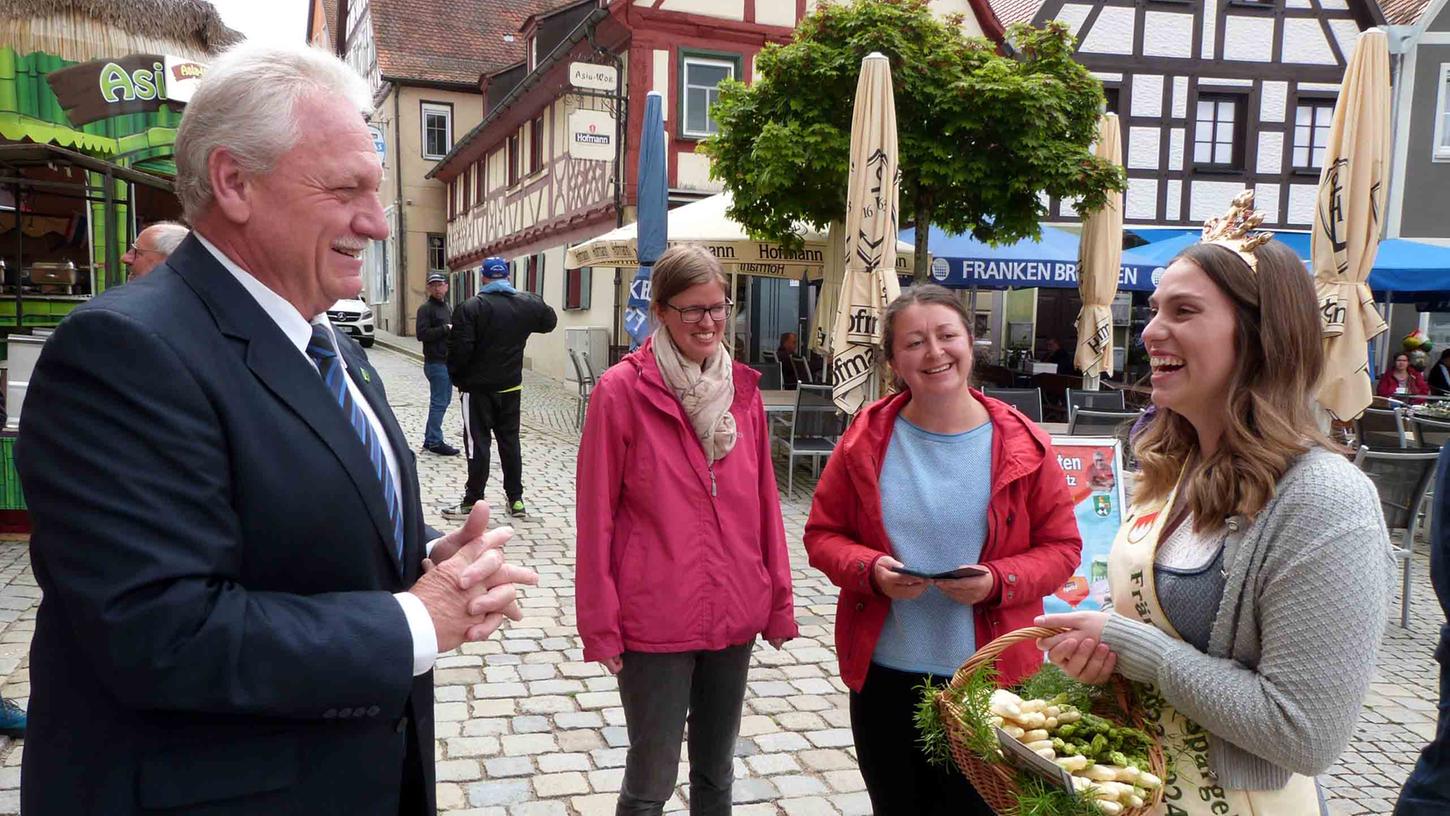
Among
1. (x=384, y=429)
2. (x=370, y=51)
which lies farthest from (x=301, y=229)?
(x=370, y=51)

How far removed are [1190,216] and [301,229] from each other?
62.3 feet

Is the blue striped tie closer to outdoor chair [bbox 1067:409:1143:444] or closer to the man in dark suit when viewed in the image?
the man in dark suit

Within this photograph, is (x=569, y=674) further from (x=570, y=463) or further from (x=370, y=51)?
(x=370, y=51)

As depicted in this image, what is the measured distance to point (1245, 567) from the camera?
5.24 feet

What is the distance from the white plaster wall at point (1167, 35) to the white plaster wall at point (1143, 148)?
140cm

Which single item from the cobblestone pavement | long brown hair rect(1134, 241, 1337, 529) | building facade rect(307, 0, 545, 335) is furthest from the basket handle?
building facade rect(307, 0, 545, 335)

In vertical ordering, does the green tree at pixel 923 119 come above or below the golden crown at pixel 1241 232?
above

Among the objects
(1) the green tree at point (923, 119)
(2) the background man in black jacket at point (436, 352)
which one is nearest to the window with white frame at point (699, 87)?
(1) the green tree at point (923, 119)

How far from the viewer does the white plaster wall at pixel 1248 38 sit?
57.2 feet

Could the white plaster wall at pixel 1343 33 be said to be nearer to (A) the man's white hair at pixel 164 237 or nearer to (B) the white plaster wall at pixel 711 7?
(B) the white plaster wall at pixel 711 7

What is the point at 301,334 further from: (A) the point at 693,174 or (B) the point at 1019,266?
(A) the point at 693,174

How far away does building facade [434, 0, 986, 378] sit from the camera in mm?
15078

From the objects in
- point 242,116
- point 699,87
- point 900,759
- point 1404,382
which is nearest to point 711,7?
point 699,87

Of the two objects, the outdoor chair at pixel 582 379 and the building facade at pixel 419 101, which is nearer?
the outdoor chair at pixel 582 379
